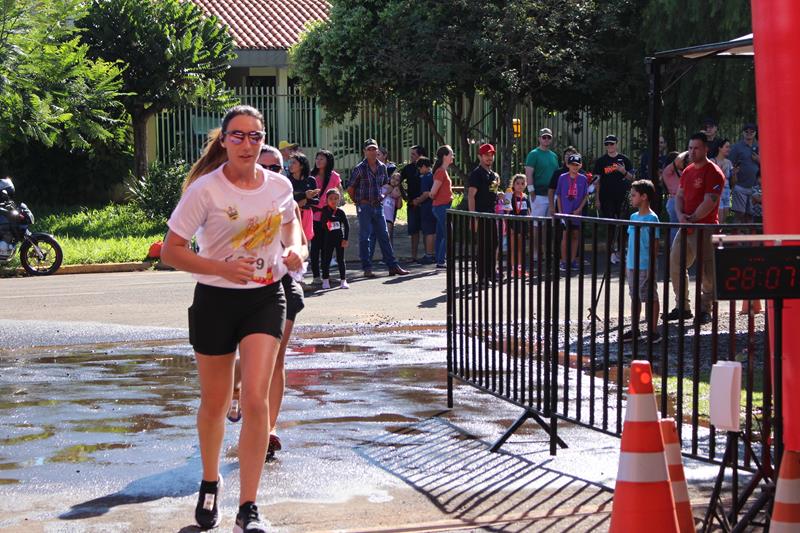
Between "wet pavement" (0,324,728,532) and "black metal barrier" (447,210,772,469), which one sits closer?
"wet pavement" (0,324,728,532)

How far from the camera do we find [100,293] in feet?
52.4

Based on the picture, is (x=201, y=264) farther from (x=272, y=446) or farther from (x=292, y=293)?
(x=272, y=446)

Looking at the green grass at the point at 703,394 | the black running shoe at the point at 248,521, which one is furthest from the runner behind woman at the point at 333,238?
the black running shoe at the point at 248,521

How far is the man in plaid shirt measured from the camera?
17.4 m

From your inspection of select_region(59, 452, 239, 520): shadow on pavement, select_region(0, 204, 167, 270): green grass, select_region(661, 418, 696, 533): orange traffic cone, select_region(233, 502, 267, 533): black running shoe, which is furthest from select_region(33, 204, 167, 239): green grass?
select_region(661, 418, 696, 533): orange traffic cone

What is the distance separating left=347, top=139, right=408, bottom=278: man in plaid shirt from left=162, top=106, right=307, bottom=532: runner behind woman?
11591 millimetres

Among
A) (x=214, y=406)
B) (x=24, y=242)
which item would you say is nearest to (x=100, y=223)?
(x=24, y=242)

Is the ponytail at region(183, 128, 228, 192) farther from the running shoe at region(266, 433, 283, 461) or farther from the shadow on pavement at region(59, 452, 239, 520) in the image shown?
the running shoe at region(266, 433, 283, 461)

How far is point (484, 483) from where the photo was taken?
6.32 meters

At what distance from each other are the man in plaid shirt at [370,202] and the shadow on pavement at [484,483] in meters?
9.95

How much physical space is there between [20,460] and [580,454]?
3082 mm

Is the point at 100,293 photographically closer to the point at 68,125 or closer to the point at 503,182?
the point at 68,125

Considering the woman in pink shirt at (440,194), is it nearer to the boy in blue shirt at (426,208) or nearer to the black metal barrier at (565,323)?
the boy in blue shirt at (426,208)

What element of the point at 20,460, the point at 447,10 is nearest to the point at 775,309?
the point at 20,460
